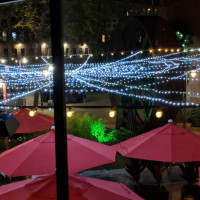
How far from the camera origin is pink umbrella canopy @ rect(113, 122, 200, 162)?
534 cm

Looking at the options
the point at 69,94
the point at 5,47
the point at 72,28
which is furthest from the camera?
the point at 5,47

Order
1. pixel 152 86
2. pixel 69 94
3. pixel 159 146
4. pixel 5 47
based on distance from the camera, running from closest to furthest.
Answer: pixel 159 146 < pixel 152 86 < pixel 69 94 < pixel 5 47

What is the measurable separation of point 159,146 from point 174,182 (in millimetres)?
2346

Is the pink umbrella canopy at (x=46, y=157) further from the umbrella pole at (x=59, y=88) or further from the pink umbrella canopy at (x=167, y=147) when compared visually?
the umbrella pole at (x=59, y=88)

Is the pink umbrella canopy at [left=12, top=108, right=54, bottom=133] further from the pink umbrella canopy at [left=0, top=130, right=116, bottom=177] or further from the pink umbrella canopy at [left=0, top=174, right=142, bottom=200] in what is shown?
the pink umbrella canopy at [left=0, top=174, right=142, bottom=200]

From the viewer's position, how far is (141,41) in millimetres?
13828

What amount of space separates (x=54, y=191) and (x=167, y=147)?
252cm

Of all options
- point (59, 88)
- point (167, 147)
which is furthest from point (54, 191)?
point (167, 147)

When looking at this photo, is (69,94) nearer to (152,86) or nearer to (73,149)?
(152,86)

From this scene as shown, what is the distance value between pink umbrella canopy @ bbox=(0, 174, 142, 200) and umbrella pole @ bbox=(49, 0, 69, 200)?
1.44 m

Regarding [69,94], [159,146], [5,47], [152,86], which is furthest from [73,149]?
[5,47]

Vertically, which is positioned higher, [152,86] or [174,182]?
[152,86]

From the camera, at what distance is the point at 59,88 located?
2186 millimetres

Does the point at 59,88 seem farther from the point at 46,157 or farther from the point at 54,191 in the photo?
the point at 46,157
